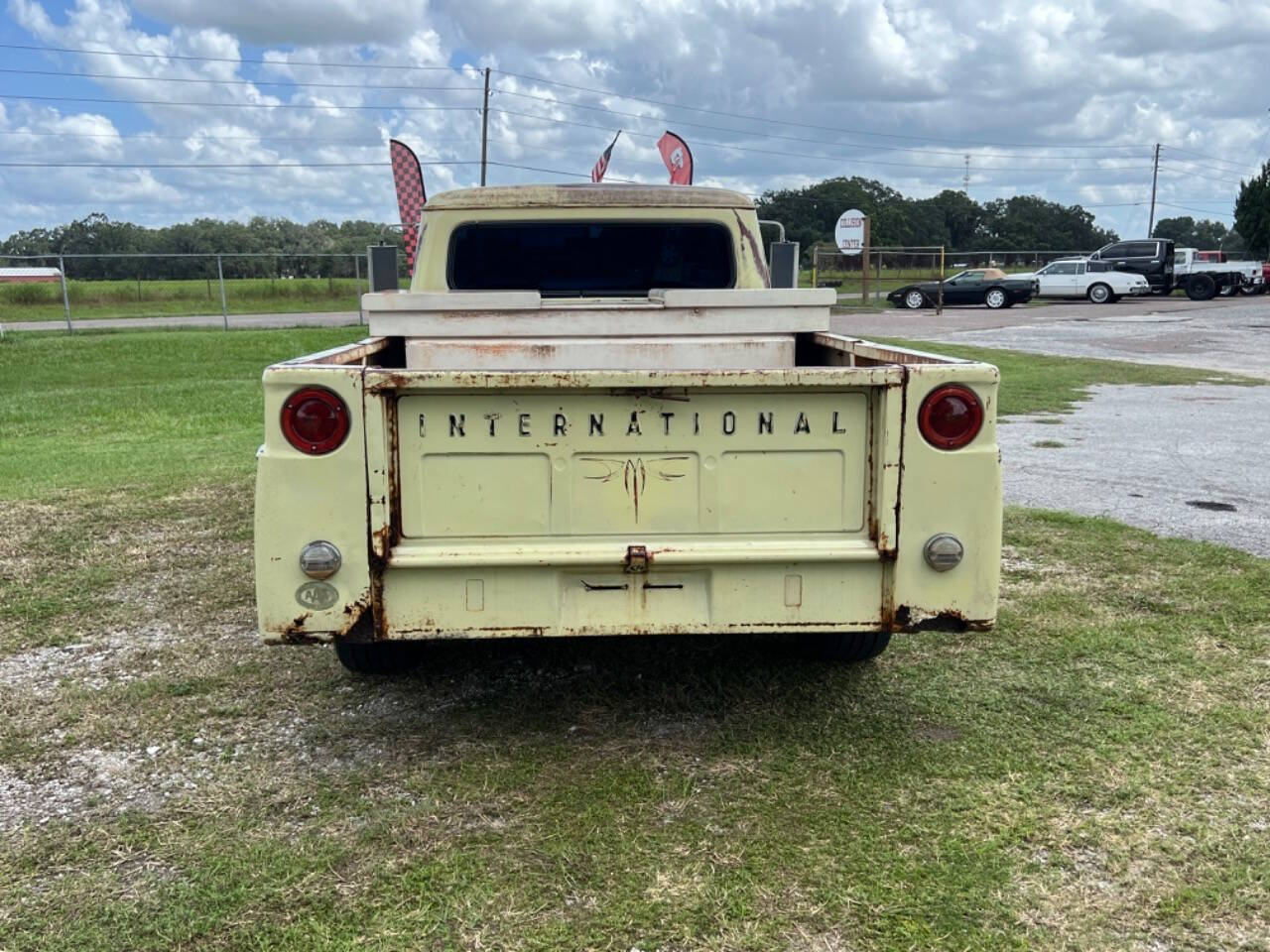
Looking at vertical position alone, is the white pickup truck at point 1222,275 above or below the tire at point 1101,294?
above

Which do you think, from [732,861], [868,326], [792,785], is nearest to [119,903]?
[732,861]

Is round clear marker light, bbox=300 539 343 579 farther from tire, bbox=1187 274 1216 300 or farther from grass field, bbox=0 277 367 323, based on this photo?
tire, bbox=1187 274 1216 300

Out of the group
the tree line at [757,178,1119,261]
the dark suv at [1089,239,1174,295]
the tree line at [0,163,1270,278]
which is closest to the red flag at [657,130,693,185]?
A: the tree line at [0,163,1270,278]

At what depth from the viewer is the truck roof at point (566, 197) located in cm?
526

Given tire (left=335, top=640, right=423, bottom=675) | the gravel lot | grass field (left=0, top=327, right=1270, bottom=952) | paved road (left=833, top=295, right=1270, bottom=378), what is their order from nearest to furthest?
grass field (left=0, top=327, right=1270, bottom=952) → tire (left=335, top=640, right=423, bottom=675) → the gravel lot → paved road (left=833, top=295, right=1270, bottom=378)

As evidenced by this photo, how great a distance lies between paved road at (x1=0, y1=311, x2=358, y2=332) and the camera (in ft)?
78.9

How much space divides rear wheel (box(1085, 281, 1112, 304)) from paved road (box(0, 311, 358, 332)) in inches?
906

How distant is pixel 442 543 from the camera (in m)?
3.30

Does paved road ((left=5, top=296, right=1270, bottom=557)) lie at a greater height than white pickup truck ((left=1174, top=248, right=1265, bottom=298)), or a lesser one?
lesser

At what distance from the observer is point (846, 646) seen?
13.9ft

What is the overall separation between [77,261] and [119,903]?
25.8m

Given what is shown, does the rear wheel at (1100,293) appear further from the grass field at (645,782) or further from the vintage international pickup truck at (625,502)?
the vintage international pickup truck at (625,502)

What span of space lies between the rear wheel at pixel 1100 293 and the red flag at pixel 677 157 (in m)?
22.7

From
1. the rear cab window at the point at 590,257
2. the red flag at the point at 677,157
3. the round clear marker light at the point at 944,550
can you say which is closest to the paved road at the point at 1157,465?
the rear cab window at the point at 590,257
